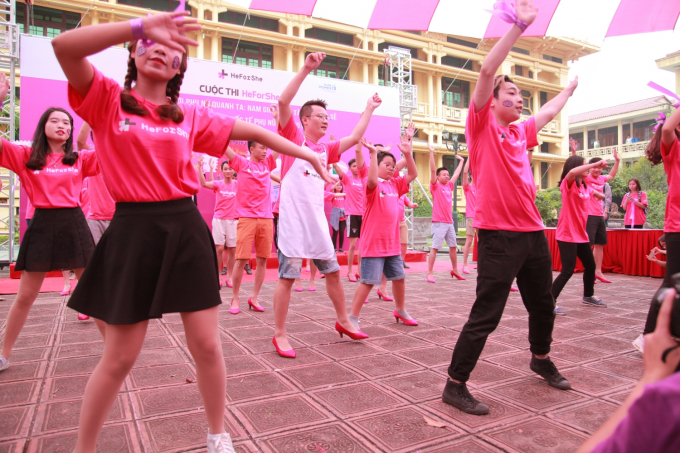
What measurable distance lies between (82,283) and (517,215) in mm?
2288

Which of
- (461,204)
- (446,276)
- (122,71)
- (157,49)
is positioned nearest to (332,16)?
(122,71)

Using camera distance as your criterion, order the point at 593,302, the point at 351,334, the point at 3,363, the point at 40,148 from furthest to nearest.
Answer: the point at 593,302, the point at 351,334, the point at 40,148, the point at 3,363

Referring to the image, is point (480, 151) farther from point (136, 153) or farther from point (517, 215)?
point (136, 153)

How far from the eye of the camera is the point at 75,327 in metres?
4.45

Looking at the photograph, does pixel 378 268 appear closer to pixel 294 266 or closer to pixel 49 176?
pixel 294 266

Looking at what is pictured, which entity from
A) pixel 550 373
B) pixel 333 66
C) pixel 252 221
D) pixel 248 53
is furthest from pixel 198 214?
pixel 333 66

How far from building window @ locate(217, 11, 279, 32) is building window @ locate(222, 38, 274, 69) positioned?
0.96 m

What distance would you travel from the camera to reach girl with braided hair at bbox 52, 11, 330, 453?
5.65 ft

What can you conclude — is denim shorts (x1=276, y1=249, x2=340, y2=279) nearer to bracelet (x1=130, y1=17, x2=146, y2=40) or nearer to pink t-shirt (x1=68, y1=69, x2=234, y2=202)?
pink t-shirt (x1=68, y1=69, x2=234, y2=202)

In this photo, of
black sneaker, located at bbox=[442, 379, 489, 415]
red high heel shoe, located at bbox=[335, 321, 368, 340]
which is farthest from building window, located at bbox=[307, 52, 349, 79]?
black sneaker, located at bbox=[442, 379, 489, 415]

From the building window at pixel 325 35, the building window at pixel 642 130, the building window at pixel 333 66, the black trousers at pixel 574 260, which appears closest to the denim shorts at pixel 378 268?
the black trousers at pixel 574 260

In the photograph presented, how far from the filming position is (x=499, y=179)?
8.95 ft

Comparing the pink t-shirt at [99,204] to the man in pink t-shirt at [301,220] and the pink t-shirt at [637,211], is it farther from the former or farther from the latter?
the pink t-shirt at [637,211]

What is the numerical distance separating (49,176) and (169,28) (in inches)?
98.9
